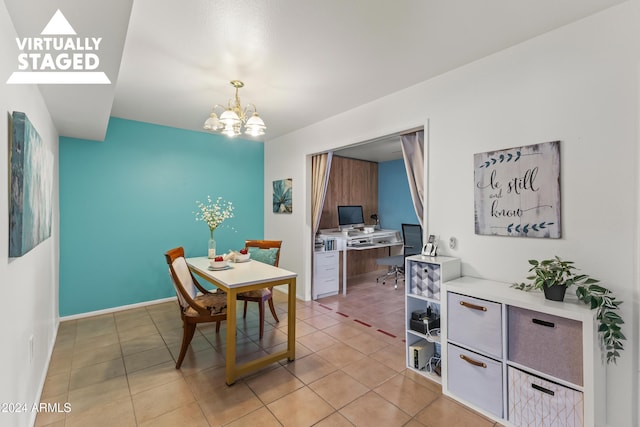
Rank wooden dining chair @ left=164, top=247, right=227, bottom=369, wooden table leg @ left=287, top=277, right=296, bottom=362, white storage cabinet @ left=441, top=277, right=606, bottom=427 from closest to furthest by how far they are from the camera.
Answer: white storage cabinet @ left=441, top=277, right=606, bottom=427, wooden dining chair @ left=164, top=247, right=227, bottom=369, wooden table leg @ left=287, top=277, right=296, bottom=362

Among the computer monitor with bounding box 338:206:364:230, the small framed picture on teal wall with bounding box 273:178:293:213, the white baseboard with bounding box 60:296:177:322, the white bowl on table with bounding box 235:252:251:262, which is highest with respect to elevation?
the small framed picture on teal wall with bounding box 273:178:293:213

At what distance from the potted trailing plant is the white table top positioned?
1.85 meters

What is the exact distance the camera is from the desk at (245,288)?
222 cm

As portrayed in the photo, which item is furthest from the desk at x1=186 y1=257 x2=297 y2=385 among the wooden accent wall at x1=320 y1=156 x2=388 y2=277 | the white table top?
the wooden accent wall at x1=320 y1=156 x2=388 y2=277

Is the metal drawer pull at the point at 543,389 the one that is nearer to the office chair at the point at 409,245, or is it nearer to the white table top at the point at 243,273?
the white table top at the point at 243,273

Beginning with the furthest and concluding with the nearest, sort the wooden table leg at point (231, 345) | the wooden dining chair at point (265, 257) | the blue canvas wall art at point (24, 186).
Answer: the wooden dining chair at point (265, 257) → the wooden table leg at point (231, 345) → the blue canvas wall art at point (24, 186)

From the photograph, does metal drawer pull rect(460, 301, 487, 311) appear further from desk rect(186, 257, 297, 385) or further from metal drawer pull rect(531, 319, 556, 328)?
desk rect(186, 257, 297, 385)

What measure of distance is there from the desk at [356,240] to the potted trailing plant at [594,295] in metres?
2.94

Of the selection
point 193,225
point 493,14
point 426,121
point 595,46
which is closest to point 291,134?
point 193,225

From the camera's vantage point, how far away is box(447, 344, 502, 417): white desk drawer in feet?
6.15

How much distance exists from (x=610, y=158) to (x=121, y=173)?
16.1 ft

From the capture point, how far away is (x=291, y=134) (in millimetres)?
4520

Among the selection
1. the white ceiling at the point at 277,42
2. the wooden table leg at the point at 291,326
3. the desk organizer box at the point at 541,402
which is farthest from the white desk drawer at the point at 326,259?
the desk organizer box at the point at 541,402

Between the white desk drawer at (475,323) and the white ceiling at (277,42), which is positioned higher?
the white ceiling at (277,42)
